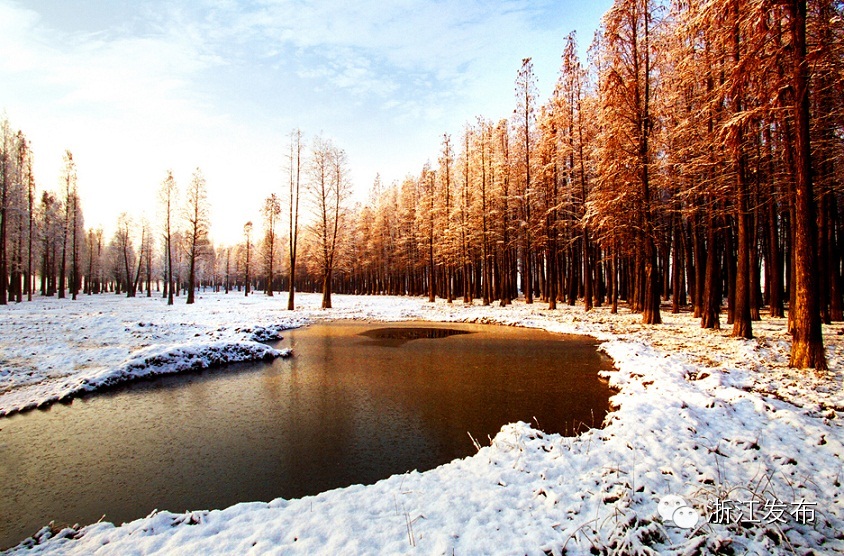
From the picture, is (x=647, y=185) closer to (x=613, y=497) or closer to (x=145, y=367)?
(x=613, y=497)

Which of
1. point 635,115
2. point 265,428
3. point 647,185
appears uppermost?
point 635,115

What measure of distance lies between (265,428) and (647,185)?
2102 centimetres

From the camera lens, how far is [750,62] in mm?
10523

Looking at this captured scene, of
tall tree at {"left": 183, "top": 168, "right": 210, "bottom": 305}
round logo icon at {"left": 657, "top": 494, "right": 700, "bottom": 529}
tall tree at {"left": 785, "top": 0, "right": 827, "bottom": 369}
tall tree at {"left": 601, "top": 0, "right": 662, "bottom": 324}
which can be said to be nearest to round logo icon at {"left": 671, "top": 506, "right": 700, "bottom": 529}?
round logo icon at {"left": 657, "top": 494, "right": 700, "bottom": 529}

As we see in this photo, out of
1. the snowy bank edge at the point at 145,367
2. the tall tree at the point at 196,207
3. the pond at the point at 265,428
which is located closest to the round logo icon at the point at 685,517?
the pond at the point at 265,428

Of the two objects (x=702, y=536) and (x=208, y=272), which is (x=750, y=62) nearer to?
(x=702, y=536)

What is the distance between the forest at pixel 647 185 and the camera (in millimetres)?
10617

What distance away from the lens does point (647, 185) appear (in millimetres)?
20016

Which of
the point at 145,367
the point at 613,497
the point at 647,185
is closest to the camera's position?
the point at 613,497

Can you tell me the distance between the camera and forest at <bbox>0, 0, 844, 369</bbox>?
418 inches

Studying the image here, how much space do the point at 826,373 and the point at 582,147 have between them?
22451mm

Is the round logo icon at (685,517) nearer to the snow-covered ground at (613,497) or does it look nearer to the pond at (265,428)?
the snow-covered ground at (613,497)

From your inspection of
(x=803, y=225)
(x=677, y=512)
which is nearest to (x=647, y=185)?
(x=803, y=225)

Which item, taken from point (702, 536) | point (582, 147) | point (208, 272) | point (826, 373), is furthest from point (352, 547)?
point (208, 272)
